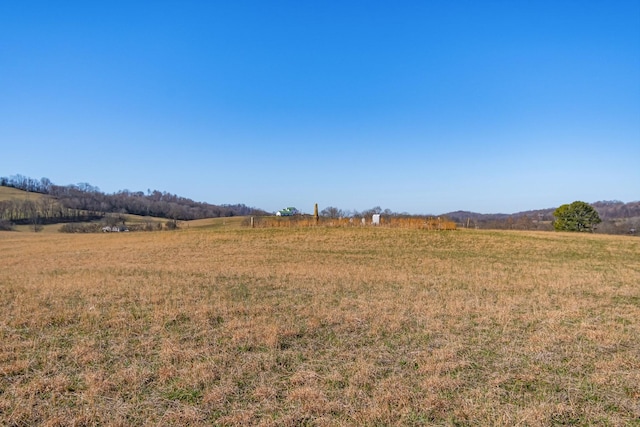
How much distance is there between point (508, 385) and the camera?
14.8 feet

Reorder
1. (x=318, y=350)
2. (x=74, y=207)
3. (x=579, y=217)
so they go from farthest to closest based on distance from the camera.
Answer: (x=74, y=207) → (x=579, y=217) → (x=318, y=350)

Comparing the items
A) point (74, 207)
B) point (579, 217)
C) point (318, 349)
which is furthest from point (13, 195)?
point (579, 217)

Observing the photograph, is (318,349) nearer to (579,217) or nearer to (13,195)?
(579,217)

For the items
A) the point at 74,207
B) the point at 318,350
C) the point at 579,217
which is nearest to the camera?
the point at 318,350

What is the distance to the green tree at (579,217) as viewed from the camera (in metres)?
46.0

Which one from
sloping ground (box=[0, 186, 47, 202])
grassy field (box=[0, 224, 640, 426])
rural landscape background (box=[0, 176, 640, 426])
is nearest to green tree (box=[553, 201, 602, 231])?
rural landscape background (box=[0, 176, 640, 426])

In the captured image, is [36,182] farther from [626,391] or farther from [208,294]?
[626,391]

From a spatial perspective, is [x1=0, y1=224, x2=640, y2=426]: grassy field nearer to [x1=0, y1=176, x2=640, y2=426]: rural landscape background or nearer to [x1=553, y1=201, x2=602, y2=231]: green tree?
[x1=0, y1=176, x2=640, y2=426]: rural landscape background

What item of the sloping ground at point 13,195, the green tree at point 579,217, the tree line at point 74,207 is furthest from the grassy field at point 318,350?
the sloping ground at point 13,195

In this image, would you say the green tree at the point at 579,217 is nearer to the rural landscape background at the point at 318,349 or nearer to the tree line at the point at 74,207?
the rural landscape background at the point at 318,349

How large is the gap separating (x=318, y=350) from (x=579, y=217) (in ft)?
172

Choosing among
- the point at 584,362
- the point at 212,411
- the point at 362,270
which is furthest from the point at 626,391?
the point at 362,270

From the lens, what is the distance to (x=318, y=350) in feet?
18.8

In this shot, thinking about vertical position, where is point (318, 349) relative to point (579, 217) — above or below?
below
